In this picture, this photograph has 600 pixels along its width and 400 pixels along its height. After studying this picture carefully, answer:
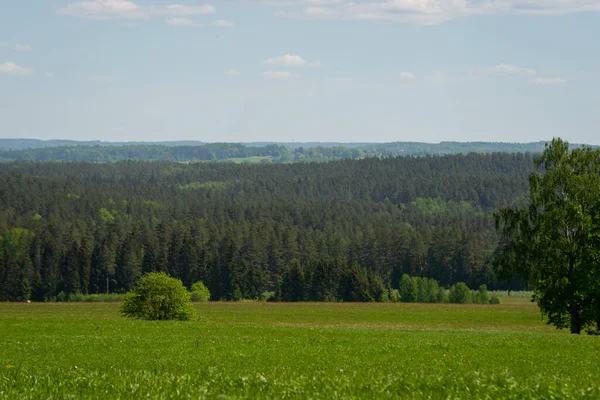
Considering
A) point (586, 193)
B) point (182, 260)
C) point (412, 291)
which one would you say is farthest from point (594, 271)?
point (182, 260)

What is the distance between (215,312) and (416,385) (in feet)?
247

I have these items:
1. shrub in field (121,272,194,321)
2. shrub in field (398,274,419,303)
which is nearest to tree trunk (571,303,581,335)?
shrub in field (121,272,194,321)

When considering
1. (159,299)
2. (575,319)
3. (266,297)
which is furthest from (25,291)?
(575,319)

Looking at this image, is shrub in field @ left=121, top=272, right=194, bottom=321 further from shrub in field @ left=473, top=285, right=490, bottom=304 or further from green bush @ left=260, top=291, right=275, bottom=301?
shrub in field @ left=473, top=285, right=490, bottom=304

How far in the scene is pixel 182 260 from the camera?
132500mm

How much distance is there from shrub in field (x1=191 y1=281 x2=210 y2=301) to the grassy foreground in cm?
6724

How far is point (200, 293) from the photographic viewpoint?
11462 centimetres

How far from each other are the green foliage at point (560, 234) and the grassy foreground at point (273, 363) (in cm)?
1062

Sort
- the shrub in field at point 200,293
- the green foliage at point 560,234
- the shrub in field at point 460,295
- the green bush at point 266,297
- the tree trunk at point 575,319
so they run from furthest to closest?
the green bush at point 266,297, the shrub in field at point 200,293, the shrub in field at point 460,295, the tree trunk at point 575,319, the green foliage at point 560,234

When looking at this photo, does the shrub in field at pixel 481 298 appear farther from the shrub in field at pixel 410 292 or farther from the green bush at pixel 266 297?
the green bush at pixel 266 297

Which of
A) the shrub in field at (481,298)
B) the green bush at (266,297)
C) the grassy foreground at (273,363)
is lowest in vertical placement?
the green bush at (266,297)

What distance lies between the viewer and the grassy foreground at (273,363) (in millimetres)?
16078

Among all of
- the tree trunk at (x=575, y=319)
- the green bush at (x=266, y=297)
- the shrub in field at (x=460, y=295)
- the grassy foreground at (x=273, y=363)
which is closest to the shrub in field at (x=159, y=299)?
the grassy foreground at (x=273, y=363)

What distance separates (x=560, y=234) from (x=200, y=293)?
247 ft
